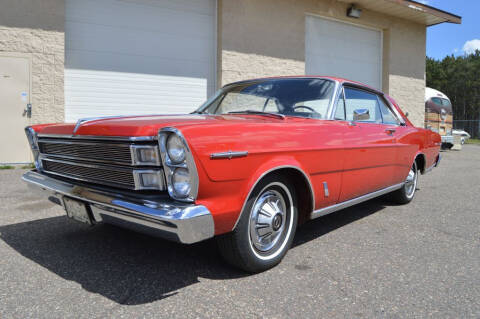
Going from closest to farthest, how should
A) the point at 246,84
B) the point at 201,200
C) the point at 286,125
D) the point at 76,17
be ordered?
the point at 201,200, the point at 286,125, the point at 246,84, the point at 76,17

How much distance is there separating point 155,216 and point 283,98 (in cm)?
186

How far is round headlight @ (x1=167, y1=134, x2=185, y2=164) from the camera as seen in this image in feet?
6.79

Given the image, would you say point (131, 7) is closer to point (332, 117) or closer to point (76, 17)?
point (76, 17)

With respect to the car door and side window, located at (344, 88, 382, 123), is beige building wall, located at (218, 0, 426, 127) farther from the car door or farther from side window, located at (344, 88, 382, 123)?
the car door

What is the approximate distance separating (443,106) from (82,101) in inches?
586

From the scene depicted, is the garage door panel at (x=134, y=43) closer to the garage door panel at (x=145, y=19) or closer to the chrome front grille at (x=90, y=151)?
the garage door panel at (x=145, y=19)

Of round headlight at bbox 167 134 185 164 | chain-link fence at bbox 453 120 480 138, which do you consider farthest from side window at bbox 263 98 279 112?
chain-link fence at bbox 453 120 480 138

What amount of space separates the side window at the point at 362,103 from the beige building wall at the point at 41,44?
20.1ft

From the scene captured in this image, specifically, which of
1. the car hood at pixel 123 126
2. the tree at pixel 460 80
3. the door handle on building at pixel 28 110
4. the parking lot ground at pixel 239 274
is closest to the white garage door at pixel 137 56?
the door handle on building at pixel 28 110

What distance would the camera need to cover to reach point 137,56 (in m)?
8.33

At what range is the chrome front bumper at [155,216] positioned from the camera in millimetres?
1980

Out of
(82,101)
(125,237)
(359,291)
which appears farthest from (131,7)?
(359,291)

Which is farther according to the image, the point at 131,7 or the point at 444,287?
the point at 131,7

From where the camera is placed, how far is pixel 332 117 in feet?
10.8
